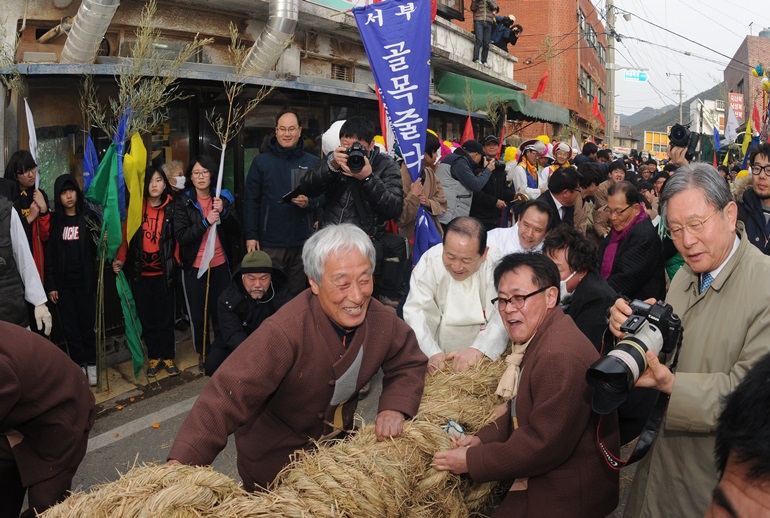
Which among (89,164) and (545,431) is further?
(89,164)

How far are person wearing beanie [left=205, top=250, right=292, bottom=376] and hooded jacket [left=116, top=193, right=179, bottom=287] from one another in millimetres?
1219

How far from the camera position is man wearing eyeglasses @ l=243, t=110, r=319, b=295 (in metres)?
5.78

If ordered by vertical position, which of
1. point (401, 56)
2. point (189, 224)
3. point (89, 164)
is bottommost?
point (189, 224)

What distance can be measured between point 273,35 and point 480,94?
731cm

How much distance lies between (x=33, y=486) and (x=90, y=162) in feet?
10.8

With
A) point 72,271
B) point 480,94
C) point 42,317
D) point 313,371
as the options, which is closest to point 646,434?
point 313,371

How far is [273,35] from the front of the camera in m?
8.98

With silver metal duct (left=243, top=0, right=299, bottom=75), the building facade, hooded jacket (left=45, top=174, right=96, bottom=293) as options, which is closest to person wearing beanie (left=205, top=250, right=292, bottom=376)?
hooded jacket (left=45, top=174, right=96, bottom=293)

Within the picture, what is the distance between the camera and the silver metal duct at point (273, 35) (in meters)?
8.71

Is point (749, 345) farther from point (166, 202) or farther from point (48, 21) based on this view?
point (48, 21)

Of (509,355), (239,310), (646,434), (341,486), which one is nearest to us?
(341,486)

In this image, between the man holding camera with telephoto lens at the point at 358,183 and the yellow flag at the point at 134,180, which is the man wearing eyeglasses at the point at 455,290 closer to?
the man holding camera with telephoto lens at the point at 358,183

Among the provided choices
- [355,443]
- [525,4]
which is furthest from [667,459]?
[525,4]

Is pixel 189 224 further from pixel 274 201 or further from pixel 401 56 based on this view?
pixel 401 56
